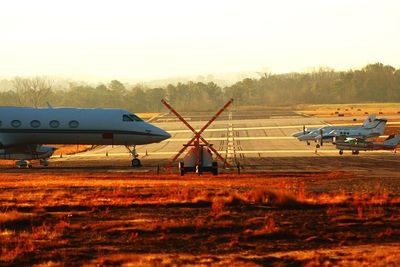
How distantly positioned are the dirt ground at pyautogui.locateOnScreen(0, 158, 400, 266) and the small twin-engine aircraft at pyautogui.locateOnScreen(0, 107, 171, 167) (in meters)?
16.4

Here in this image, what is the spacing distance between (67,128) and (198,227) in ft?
88.1

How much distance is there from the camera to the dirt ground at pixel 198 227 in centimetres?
1323

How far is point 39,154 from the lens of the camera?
45469 mm

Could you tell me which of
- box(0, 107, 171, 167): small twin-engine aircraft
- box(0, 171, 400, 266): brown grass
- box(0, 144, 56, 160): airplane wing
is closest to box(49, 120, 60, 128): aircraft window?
box(0, 107, 171, 167): small twin-engine aircraft

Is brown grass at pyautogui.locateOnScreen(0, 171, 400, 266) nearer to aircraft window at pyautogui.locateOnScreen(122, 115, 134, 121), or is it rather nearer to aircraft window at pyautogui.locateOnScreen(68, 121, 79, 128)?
aircraft window at pyautogui.locateOnScreen(68, 121, 79, 128)

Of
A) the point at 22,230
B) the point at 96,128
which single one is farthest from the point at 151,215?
the point at 96,128

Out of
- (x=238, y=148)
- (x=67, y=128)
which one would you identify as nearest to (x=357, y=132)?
(x=238, y=148)

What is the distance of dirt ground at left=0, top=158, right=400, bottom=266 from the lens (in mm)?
13234

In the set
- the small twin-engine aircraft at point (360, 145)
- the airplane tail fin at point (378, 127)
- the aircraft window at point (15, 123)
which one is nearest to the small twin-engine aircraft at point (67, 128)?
the aircraft window at point (15, 123)

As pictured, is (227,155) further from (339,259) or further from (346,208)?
(339,259)

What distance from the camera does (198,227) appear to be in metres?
16.4

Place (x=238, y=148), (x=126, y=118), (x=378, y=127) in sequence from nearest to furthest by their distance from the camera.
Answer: (x=126, y=118)
(x=378, y=127)
(x=238, y=148)

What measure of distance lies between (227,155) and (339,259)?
4689 centimetres

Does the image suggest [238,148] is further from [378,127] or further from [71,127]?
[71,127]
